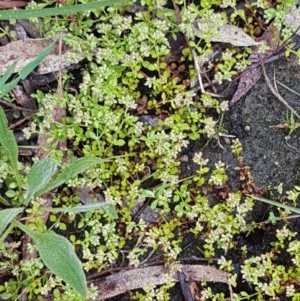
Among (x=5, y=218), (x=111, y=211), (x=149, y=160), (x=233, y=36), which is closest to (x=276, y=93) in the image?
(x=233, y=36)

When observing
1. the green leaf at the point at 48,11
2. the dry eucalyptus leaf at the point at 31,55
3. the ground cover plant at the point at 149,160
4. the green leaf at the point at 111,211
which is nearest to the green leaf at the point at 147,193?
the ground cover plant at the point at 149,160

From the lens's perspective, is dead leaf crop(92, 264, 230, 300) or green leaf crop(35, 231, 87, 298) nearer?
green leaf crop(35, 231, 87, 298)

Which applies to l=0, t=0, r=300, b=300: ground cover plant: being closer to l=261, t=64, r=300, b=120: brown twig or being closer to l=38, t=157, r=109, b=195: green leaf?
l=261, t=64, r=300, b=120: brown twig

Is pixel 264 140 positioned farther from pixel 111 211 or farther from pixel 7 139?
pixel 7 139

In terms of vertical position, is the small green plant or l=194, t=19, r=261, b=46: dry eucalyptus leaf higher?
l=194, t=19, r=261, b=46: dry eucalyptus leaf

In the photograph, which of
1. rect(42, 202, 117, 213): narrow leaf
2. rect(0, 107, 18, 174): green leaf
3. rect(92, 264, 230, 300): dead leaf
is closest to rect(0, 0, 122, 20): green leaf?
rect(0, 107, 18, 174): green leaf
